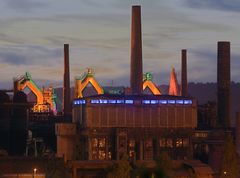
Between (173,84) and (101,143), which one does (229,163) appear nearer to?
(101,143)

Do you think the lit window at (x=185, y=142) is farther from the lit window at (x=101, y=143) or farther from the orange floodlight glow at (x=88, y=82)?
the orange floodlight glow at (x=88, y=82)

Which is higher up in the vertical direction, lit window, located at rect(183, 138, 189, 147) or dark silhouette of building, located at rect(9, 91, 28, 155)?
dark silhouette of building, located at rect(9, 91, 28, 155)

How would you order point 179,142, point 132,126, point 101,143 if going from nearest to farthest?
point 101,143, point 132,126, point 179,142

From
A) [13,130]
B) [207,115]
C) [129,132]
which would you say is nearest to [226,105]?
[207,115]

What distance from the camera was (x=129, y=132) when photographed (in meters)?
131

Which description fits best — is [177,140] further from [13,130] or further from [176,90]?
[176,90]

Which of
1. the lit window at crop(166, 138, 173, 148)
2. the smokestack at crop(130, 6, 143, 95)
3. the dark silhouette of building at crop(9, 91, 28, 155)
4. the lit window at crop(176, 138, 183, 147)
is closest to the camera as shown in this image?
the dark silhouette of building at crop(9, 91, 28, 155)

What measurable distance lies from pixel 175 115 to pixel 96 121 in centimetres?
1155

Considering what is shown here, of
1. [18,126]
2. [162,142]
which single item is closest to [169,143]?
[162,142]

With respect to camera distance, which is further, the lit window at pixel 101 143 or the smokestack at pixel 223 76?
the smokestack at pixel 223 76

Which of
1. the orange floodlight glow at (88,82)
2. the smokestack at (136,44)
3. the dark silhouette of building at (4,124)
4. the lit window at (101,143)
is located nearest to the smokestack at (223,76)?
the smokestack at (136,44)

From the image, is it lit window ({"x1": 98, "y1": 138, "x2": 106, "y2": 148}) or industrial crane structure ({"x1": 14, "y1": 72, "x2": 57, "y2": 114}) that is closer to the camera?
lit window ({"x1": 98, "y1": 138, "x2": 106, "y2": 148})

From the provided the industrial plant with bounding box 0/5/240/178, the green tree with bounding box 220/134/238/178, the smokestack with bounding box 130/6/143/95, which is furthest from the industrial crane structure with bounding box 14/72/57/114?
the green tree with bounding box 220/134/238/178

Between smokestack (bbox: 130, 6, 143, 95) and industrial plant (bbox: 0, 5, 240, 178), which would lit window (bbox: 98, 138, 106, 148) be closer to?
industrial plant (bbox: 0, 5, 240, 178)
